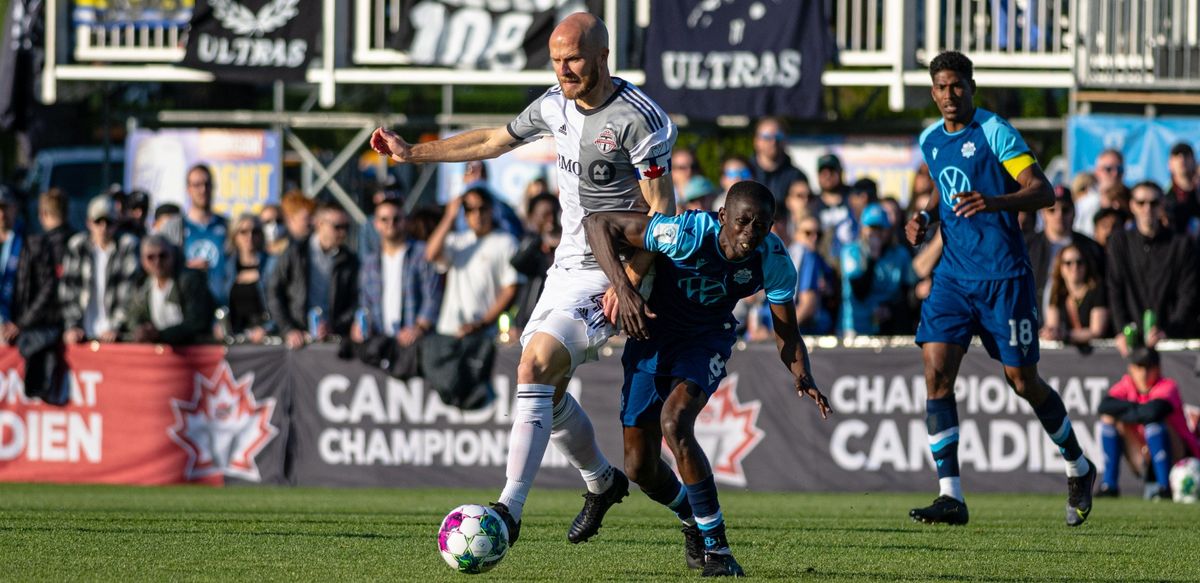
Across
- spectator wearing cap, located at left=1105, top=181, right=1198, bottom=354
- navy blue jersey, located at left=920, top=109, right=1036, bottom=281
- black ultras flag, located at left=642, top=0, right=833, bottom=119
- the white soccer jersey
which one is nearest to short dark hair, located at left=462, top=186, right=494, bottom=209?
black ultras flag, located at left=642, top=0, right=833, bottom=119

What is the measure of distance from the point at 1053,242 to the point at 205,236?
301 inches

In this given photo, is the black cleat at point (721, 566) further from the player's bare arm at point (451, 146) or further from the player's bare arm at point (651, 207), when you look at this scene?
Answer: the player's bare arm at point (451, 146)

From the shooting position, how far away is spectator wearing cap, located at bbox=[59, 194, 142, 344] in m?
15.4

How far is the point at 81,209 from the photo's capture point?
85.6 feet

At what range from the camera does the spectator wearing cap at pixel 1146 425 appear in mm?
13406

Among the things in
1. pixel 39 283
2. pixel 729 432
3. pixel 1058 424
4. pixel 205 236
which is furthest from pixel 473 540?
pixel 205 236

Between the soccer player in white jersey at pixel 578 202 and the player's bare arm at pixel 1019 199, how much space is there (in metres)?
1.97

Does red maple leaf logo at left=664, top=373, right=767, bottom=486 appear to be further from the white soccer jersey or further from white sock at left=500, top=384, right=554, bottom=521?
white sock at left=500, top=384, right=554, bottom=521

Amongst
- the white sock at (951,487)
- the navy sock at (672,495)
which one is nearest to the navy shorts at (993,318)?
the white sock at (951,487)

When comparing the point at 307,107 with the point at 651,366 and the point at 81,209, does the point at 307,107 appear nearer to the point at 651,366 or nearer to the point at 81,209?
the point at 81,209

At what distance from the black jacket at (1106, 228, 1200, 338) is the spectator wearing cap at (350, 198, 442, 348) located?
559 cm

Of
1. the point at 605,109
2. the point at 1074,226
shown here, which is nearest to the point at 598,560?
the point at 605,109

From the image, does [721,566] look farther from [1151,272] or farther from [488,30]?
[488,30]

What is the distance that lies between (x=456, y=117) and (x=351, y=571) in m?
13.5
